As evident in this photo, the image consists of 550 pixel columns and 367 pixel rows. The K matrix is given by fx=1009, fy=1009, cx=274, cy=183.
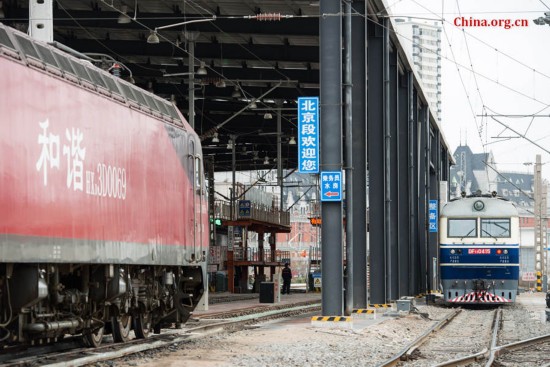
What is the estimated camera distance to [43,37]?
19.4 metres

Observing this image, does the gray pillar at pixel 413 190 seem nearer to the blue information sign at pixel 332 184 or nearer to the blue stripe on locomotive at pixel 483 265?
the blue stripe on locomotive at pixel 483 265

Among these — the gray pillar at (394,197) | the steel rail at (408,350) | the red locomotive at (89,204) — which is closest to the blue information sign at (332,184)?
the red locomotive at (89,204)

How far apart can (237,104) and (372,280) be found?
25.5 m

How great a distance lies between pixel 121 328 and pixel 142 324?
3.54 ft

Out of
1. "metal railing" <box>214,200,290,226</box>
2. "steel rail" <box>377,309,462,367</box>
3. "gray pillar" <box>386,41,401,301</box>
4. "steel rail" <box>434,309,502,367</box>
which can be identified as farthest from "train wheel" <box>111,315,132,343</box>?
"metal railing" <box>214,200,290,226</box>

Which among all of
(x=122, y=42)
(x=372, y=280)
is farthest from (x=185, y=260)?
(x=122, y=42)

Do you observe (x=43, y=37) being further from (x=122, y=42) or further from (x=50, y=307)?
(x=122, y=42)

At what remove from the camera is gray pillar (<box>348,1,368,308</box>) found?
29.4m

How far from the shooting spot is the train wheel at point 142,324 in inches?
760

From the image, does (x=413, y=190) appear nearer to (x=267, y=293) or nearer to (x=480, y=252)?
(x=480, y=252)

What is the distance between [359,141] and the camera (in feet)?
97.4

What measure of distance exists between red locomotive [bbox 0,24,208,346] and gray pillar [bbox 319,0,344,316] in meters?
3.64

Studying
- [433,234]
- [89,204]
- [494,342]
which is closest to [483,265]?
[494,342]

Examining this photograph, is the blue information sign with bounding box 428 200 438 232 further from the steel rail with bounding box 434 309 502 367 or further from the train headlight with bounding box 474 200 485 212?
the steel rail with bounding box 434 309 502 367
